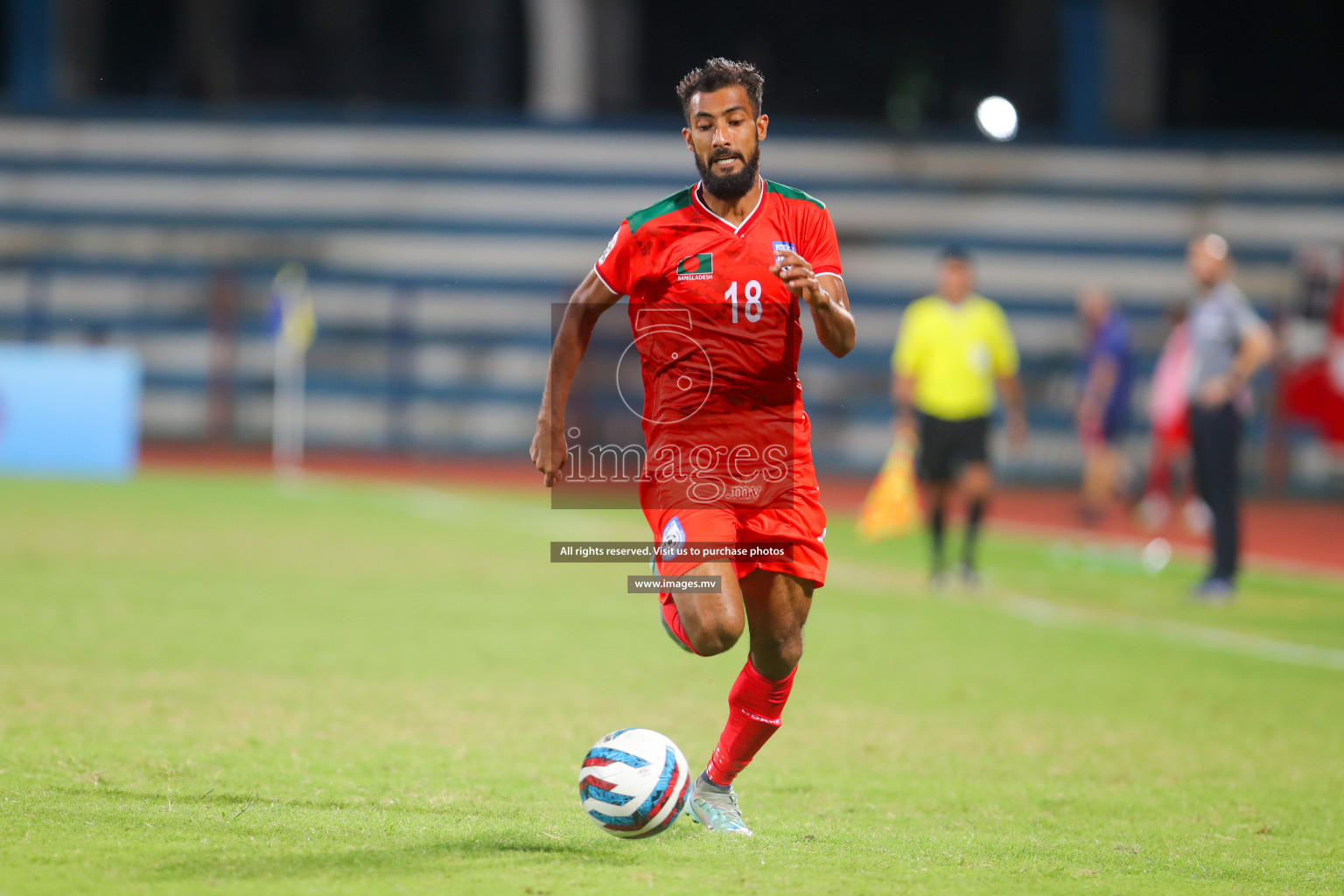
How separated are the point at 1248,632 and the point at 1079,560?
4.16 metres

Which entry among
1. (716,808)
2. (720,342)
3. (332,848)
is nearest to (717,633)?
(716,808)

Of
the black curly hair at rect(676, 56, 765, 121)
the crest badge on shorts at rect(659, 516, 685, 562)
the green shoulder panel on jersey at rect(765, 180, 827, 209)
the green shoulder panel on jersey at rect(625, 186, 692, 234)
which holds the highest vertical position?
the black curly hair at rect(676, 56, 765, 121)

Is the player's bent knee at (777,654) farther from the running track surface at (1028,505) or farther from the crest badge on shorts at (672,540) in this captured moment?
the running track surface at (1028,505)

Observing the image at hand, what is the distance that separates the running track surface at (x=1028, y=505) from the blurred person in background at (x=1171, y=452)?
0.24 metres

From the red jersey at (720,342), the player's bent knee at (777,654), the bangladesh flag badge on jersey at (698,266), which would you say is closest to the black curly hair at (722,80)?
the red jersey at (720,342)

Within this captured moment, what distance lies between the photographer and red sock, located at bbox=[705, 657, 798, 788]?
514 centimetres

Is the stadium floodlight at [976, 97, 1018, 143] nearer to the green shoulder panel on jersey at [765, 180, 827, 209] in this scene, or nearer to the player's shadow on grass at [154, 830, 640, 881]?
the green shoulder panel on jersey at [765, 180, 827, 209]

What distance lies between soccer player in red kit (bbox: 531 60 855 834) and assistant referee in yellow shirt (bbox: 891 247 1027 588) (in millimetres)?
6923

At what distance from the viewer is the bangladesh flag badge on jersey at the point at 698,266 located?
16.3 ft

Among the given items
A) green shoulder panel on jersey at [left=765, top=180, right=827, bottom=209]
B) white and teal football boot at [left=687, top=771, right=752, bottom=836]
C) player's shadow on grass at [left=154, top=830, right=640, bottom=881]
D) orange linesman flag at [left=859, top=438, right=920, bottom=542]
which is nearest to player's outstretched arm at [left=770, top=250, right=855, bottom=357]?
green shoulder panel on jersey at [left=765, top=180, right=827, bottom=209]

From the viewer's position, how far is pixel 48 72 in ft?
92.3

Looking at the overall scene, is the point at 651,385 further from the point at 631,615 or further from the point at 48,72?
the point at 48,72

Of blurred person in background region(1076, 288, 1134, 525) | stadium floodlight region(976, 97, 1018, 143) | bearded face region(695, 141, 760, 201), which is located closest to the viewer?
bearded face region(695, 141, 760, 201)

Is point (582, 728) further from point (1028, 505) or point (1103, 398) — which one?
point (1028, 505)
